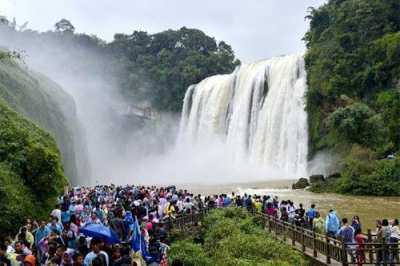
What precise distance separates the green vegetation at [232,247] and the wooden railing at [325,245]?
0.37 m

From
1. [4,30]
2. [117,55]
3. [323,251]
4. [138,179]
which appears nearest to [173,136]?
[138,179]

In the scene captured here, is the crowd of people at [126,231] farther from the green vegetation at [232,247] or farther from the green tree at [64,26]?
the green tree at [64,26]

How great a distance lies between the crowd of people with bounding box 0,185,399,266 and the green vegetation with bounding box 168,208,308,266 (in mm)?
772

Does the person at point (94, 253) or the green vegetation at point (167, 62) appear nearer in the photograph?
the person at point (94, 253)

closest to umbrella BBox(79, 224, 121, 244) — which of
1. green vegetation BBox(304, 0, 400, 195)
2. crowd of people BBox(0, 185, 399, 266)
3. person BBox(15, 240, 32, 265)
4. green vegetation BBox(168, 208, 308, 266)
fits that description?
crowd of people BBox(0, 185, 399, 266)

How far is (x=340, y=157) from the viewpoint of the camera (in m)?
34.5

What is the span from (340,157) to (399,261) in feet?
84.1

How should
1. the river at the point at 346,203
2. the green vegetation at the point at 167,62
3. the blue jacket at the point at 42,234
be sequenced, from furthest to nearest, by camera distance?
1. the green vegetation at the point at 167,62
2. the river at the point at 346,203
3. the blue jacket at the point at 42,234

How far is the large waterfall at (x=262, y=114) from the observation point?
39.6 metres

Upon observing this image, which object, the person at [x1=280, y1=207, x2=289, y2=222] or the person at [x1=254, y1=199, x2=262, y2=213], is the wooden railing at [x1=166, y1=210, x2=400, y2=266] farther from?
the person at [x1=254, y1=199, x2=262, y2=213]

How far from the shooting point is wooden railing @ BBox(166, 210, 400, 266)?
31.5ft

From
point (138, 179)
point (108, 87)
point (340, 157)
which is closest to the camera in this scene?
point (340, 157)

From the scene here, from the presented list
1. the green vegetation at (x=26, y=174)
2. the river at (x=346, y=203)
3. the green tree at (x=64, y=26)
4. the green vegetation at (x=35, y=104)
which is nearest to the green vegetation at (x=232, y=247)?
the green vegetation at (x=26, y=174)

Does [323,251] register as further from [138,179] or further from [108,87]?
[108,87]
